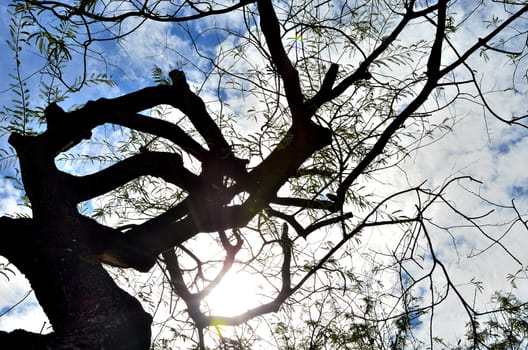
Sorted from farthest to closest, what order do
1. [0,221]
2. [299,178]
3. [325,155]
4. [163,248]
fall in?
[299,178] < [325,155] < [163,248] < [0,221]

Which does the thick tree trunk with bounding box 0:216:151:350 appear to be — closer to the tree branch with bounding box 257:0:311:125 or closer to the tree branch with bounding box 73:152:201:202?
the tree branch with bounding box 73:152:201:202

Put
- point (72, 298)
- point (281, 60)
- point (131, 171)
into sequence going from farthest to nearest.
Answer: point (131, 171) → point (281, 60) → point (72, 298)

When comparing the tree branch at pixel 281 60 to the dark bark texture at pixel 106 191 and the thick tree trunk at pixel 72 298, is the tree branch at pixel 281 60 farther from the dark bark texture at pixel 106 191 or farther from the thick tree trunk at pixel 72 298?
the thick tree trunk at pixel 72 298

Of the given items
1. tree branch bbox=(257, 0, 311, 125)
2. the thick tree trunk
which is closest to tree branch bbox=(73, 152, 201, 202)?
the thick tree trunk

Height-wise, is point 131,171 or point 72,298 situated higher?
point 131,171

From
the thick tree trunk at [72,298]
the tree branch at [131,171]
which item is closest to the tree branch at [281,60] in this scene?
the tree branch at [131,171]

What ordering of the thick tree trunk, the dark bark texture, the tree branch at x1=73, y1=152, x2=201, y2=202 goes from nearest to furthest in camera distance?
the thick tree trunk → the dark bark texture → the tree branch at x1=73, y1=152, x2=201, y2=202

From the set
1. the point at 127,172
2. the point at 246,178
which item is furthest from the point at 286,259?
the point at 127,172

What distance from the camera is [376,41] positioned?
1.72 m

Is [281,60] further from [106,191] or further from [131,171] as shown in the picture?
[106,191]

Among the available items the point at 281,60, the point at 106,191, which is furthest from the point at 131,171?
the point at 281,60

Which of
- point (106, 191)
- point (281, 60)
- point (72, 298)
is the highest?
point (281, 60)

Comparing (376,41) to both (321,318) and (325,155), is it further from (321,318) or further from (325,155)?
(321,318)

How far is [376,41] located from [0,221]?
156cm
